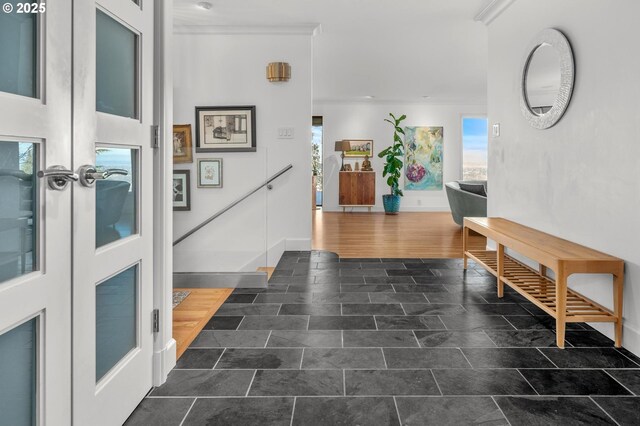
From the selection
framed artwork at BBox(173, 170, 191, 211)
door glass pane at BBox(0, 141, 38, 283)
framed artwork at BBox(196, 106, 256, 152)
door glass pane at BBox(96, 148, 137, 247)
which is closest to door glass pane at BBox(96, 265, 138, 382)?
door glass pane at BBox(96, 148, 137, 247)

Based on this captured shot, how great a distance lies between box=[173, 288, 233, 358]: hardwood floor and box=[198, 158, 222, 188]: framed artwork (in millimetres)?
1253

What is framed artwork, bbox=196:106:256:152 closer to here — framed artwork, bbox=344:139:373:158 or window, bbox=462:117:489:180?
framed artwork, bbox=344:139:373:158

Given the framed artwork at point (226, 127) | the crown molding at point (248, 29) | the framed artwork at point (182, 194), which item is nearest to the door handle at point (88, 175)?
the framed artwork at point (182, 194)

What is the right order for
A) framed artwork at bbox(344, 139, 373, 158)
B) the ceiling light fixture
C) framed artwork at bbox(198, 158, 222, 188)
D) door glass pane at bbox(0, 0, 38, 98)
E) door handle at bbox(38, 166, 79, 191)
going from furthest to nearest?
framed artwork at bbox(344, 139, 373, 158) < framed artwork at bbox(198, 158, 222, 188) < the ceiling light fixture < door handle at bbox(38, 166, 79, 191) < door glass pane at bbox(0, 0, 38, 98)

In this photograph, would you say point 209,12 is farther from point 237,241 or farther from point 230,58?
point 237,241

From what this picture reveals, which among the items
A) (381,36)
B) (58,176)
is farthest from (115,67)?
(381,36)

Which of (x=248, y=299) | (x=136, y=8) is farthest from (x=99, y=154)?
(x=248, y=299)

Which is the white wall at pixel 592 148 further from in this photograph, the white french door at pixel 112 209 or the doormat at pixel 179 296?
the doormat at pixel 179 296

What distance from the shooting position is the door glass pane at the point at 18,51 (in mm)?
1032

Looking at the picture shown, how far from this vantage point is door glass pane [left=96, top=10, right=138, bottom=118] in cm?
146

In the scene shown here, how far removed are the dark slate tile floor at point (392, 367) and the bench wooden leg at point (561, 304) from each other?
→ 2.9 inches

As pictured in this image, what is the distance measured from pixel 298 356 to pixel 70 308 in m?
1.22

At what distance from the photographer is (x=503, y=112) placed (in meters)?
4.05

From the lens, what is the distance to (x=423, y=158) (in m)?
10.3
